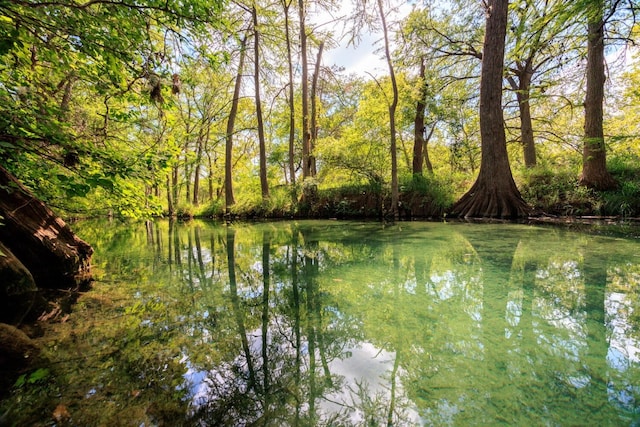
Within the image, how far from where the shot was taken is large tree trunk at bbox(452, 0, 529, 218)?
7863mm

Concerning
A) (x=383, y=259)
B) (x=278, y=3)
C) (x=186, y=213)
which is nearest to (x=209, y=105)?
(x=186, y=213)

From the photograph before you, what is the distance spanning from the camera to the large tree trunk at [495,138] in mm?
7863

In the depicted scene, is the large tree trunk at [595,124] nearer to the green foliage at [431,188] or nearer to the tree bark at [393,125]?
the green foliage at [431,188]

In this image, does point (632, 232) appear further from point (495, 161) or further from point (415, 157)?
point (415, 157)

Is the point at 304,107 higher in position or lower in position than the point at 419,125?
higher

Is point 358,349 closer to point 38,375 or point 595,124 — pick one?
point 38,375

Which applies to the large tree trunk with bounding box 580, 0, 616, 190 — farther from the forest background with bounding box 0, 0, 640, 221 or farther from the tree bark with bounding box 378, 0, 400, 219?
the tree bark with bounding box 378, 0, 400, 219

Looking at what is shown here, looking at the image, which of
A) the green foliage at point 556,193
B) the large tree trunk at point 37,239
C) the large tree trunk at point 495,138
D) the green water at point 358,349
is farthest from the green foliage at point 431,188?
the large tree trunk at point 37,239

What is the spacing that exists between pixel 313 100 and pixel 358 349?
45.0 ft

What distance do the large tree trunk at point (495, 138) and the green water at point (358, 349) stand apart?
4813 mm

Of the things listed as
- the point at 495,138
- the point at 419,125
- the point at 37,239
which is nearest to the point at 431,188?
the point at 495,138

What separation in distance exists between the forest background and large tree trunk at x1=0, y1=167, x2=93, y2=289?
10.4 inches

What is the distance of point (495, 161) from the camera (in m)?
7.92

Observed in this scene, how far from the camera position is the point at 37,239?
3.07 metres
